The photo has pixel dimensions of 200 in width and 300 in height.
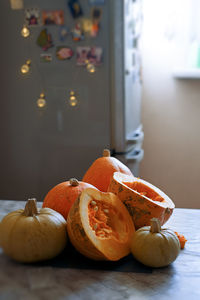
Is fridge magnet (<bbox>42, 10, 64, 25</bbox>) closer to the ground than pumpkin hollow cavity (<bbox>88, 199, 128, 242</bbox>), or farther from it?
farther from it

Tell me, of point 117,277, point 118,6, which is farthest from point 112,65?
point 117,277

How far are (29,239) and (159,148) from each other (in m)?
2.02

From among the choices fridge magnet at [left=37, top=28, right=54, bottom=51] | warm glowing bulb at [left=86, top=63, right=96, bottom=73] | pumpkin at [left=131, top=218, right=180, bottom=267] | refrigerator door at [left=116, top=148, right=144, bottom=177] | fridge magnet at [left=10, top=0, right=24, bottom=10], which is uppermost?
fridge magnet at [left=10, top=0, right=24, bottom=10]

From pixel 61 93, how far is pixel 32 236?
1.20 metres

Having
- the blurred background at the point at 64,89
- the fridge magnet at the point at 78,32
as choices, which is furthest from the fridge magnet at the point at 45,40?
the fridge magnet at the point at 78,32

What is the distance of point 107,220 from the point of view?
66 cm

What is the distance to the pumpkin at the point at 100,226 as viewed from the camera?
0.60m

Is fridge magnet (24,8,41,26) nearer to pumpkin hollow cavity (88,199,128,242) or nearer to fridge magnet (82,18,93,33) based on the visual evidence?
fridge magnet (82,18,93,33)

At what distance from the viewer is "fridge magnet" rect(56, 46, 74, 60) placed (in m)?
1.65

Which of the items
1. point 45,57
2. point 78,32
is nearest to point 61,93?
point 45,57

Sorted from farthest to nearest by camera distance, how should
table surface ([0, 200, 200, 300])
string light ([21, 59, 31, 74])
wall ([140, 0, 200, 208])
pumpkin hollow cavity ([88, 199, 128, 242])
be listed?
1. wall ([140, 0, 200, 208])
2. string light ([21, 59, 31, 74])
3. pumpkin hollow cavity ([88, 199, 128, 242])
4. table surface ([0, 200, 200, 300])

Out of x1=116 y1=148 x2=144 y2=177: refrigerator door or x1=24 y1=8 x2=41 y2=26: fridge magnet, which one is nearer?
x1=24 y1=8 x2=41 y2=26: fridge magnet

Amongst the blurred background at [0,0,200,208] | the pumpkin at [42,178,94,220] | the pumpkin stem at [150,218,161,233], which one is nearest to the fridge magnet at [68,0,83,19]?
the blurred background at [0,0,200,208]

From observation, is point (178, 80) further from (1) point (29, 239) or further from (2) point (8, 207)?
(1) point (29, 239)
